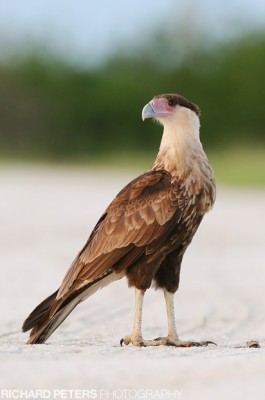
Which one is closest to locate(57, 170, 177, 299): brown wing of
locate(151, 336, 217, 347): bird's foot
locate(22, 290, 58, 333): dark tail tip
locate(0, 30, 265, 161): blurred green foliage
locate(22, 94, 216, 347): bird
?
locate(22, 94, 216, 347): bird

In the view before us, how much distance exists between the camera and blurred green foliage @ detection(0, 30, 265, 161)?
140 ft

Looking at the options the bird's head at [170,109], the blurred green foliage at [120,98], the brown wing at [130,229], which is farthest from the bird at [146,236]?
the blurred green foliage at [120,98]

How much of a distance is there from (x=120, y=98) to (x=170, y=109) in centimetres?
3805

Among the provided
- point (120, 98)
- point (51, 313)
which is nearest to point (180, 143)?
point (51, 313)

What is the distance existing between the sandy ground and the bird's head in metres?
1.55

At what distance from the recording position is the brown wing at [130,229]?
267 inches

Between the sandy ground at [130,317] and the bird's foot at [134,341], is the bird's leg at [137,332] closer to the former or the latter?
the bird's foot at [134,341]

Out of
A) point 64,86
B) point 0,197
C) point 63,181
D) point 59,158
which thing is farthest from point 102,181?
point 64,86

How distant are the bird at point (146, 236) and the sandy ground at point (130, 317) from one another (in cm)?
27

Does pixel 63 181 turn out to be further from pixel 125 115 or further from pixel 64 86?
pixel 64 86

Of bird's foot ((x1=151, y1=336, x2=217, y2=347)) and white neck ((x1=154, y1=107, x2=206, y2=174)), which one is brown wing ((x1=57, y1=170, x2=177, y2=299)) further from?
bird's foot ((x1=151, y1=336, x2=217, y2=347))

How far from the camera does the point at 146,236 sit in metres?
6.80

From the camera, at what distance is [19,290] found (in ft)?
32.0

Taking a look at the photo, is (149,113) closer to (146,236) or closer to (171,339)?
(146,236)
